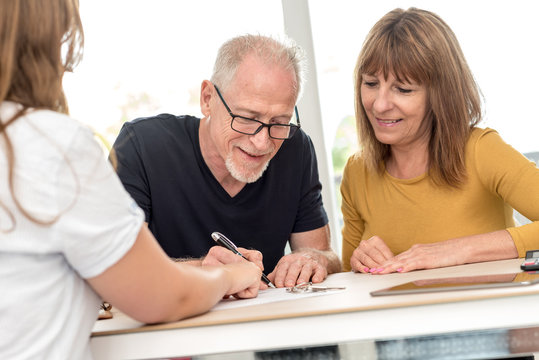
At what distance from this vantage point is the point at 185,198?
6.82 feet

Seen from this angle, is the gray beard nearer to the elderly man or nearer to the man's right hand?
the elderly man

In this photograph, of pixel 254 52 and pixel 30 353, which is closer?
pixel 30 353

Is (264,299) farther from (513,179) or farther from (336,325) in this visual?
(513,179)

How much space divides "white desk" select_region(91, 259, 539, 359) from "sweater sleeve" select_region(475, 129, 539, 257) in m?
0.69

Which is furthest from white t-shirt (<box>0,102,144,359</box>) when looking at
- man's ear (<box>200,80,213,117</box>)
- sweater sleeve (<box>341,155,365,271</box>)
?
sweater sleeve (<box>341,155,365,271</box>)

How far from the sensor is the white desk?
40.4 inches

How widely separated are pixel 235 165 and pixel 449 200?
0.70 m

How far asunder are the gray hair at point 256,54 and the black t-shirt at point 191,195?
27cm

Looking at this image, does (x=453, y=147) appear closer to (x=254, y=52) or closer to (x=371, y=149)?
(x=371, y=149)

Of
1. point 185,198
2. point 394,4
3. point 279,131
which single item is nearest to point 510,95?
point 394,4

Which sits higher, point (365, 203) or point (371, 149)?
point (371, 149)

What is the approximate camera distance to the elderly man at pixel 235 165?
196 cm

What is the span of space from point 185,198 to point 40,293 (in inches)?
44.5

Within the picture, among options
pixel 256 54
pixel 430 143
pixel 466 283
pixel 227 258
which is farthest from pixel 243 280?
pixel 430 143
